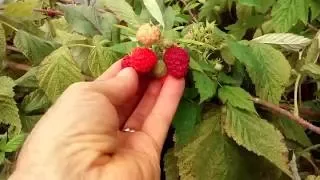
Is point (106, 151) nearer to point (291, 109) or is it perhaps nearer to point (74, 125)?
point (74, 125)

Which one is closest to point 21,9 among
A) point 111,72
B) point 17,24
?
point 17,24

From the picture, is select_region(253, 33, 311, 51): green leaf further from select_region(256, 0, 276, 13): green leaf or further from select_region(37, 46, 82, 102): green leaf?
select_region(37, 46, 82, 102): green leaf

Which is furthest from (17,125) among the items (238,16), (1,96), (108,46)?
(238,16)

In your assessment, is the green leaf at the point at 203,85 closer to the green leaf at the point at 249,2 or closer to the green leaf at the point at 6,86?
the green leaf at the point at 249,2

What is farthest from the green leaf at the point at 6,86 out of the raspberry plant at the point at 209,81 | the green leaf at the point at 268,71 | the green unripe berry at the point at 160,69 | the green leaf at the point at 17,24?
the green leaf at the point at 268,71

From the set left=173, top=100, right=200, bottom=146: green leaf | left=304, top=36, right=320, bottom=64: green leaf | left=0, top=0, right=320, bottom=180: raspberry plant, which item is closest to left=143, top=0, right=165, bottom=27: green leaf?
left=0, top=0, right=320, bottom=180: raspberry plant

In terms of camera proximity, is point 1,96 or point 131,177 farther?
point 1,96
